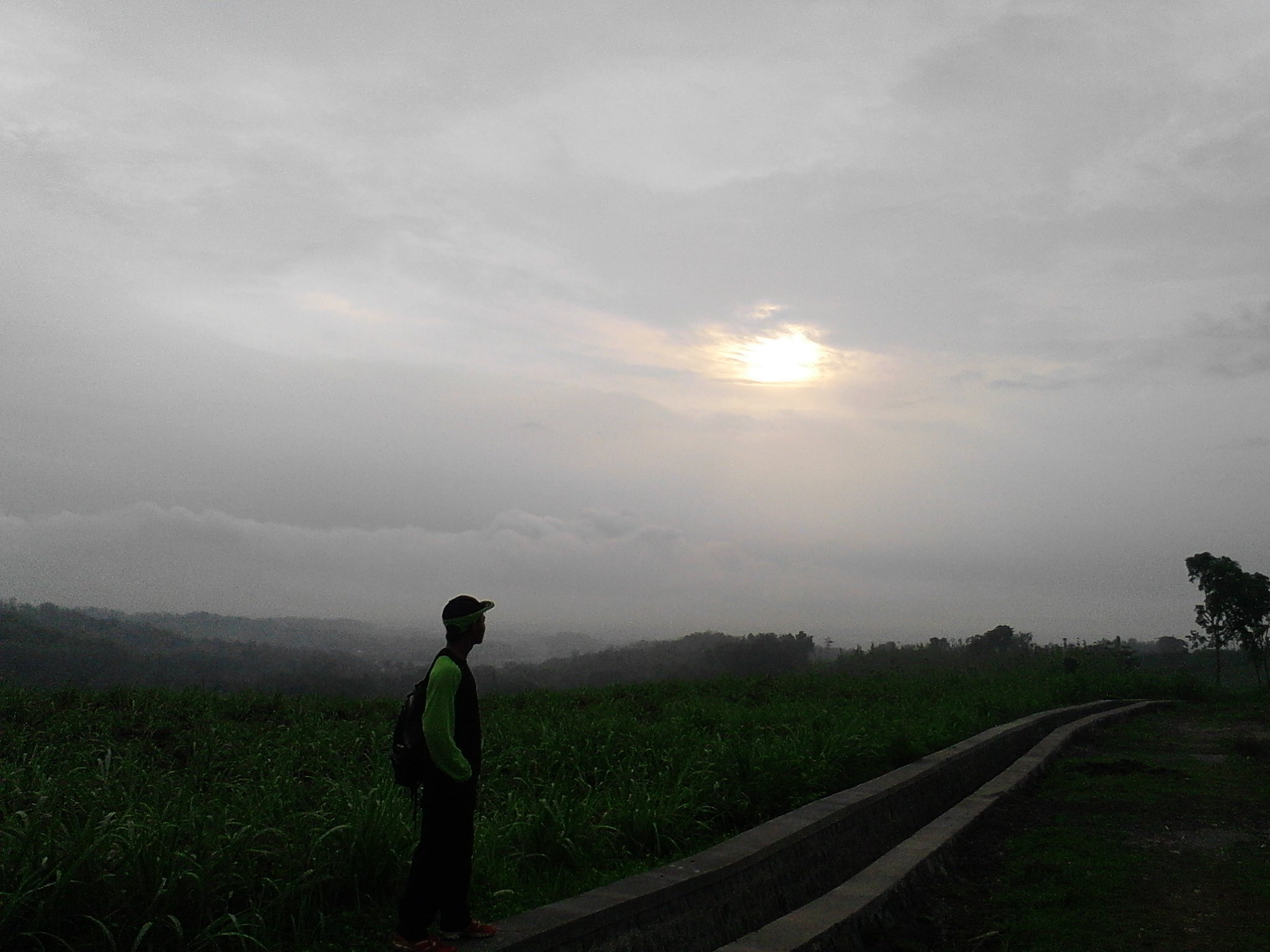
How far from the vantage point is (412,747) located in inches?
146

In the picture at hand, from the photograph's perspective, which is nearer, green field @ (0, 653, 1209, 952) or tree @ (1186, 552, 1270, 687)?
green field @ (0, 653, 1209, 952)

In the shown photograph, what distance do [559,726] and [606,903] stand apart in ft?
20.5

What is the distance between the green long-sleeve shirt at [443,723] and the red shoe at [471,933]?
58 centimetres

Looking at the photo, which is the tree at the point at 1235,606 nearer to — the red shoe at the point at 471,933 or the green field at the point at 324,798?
the green field at the point at 324,798

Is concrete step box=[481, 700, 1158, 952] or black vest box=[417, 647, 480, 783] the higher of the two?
black vest box=[417, 647, 480, 783]

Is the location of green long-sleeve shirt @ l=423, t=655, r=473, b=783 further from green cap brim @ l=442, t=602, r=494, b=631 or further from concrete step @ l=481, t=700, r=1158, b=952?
concrete step @ l=481, t=700, r=1158, b=952

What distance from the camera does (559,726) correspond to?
401 inches

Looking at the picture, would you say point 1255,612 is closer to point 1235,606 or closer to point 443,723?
point 1235,606

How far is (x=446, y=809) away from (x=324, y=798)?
7.23ft

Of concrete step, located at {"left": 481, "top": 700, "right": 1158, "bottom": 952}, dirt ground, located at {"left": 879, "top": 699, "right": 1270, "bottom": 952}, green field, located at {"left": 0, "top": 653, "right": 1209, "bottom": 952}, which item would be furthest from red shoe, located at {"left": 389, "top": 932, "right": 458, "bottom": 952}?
dirt ground, located at {"left": 879, "top": 699, "right": 1270, "bottom": 952}

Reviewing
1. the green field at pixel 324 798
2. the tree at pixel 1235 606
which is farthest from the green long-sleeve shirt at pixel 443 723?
the tree at pixel 1235 606

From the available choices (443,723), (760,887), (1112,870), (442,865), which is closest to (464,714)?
(443,723)

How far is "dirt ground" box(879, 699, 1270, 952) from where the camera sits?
489 centimetres

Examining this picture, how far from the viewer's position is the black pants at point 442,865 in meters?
3.62
